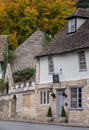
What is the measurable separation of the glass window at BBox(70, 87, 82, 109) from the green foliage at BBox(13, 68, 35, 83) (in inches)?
786

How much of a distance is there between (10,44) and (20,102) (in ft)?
91.7

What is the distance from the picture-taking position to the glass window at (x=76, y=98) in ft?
127

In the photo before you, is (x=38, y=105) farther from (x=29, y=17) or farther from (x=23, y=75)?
(x=29, y=17)

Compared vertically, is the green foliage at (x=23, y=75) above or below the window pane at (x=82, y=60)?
above

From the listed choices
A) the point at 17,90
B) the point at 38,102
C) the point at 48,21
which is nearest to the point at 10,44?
the point at 48,21

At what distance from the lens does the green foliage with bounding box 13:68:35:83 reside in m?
59.2

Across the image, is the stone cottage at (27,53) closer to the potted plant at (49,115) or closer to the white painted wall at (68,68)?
the white painted wall at (68,68)

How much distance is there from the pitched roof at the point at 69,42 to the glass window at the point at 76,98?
128 inches

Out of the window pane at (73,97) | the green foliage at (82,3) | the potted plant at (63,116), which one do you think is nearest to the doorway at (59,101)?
the potted plant at (63,116)

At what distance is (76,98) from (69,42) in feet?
16.9

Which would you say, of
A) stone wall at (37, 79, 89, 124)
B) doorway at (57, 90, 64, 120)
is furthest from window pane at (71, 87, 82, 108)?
doorway at (57, 90, 64, 120)

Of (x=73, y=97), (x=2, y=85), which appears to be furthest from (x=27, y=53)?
(x=73, y=97)

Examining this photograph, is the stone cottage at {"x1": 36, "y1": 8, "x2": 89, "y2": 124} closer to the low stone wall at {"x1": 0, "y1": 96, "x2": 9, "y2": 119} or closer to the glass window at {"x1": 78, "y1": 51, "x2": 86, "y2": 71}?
the glass window at {"x1": 78, "y1": 51, "x2": 86, "y2": 71}

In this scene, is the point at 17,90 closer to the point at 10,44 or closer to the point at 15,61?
the point at 15,61
